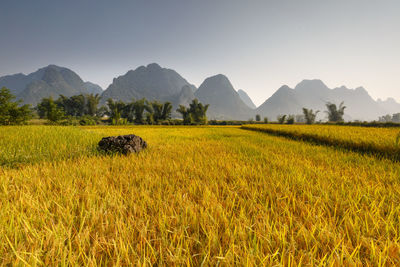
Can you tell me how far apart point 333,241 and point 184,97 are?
193 metres

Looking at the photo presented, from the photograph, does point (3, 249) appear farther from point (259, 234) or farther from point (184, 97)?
point (184, 97)

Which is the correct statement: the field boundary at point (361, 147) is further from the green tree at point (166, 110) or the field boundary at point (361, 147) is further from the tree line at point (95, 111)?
the green tree at point (166, 110)

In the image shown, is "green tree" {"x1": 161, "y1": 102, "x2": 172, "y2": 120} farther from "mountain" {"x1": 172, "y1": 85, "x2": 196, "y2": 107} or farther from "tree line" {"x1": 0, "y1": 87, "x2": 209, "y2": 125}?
"mountain" {"x1": 172, "y1": 85, "x2": 196, "y2": 107}

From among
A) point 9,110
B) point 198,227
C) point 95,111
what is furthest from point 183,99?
point 198,227

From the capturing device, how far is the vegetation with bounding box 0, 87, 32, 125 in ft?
44.7

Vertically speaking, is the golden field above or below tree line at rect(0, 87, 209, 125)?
below

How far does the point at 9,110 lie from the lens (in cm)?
1439

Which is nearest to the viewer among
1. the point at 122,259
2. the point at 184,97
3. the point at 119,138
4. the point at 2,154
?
the point at 122,259

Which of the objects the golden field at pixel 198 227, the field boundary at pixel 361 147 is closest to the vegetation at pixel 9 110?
the golden field at pixel 198 227

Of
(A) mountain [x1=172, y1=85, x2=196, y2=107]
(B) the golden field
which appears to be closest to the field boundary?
(B) the golden field

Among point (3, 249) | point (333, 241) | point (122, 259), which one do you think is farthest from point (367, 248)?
point (3, 249)

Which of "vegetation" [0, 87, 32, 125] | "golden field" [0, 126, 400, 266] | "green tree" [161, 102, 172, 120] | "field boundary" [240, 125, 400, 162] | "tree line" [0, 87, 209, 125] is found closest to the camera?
"golden field" [0, 126, 400, 266]

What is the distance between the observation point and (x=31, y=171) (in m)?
2.20

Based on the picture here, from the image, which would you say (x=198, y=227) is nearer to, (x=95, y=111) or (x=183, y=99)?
(x=95, y=111)
